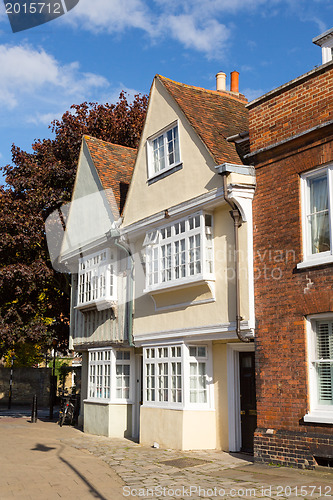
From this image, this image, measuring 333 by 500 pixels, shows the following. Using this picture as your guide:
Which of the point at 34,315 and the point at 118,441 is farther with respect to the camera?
the point at 34,315

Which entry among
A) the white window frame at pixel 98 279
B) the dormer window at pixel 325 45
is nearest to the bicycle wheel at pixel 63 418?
the white window frame at pixel 98 279

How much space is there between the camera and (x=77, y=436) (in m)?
16.7

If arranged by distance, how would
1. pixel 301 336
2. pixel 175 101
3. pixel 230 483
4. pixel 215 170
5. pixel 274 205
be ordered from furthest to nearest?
pixel 175 101
pixel 215 170
pixel 274 205
pixel 301 336
pixel 230 483

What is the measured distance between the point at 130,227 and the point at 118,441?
6.08 metres

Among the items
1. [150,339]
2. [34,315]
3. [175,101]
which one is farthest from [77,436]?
[175,101]

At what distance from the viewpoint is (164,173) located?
48.9 ft

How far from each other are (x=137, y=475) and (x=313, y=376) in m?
3.85

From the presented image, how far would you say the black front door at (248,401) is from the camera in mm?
12805

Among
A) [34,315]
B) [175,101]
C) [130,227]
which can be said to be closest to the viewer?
[175,101]

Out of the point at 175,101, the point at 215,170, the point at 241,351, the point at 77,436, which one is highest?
the point at 175,101

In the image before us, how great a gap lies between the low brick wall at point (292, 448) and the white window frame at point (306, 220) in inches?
125

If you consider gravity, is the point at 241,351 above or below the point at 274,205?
below

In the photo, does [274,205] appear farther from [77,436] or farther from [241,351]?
[77,436]

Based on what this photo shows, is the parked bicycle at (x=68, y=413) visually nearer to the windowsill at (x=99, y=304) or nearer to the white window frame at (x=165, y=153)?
the windowsill at (x=99, y=304)
